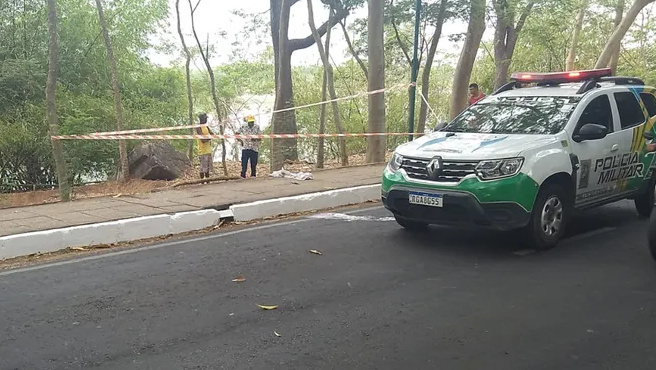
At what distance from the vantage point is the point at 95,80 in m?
18.7

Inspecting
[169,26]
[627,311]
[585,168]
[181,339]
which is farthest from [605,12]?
[181,339]

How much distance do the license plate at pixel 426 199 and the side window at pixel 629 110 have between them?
2.81m

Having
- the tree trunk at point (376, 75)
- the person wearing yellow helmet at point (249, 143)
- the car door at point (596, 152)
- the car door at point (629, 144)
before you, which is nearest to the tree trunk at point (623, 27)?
the tree trunk at point (376, 75)

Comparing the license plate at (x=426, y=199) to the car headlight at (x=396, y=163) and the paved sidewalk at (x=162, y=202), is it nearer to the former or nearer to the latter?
the car headlight at (x=396, y=163)

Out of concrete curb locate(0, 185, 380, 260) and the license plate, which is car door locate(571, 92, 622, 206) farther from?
concrete curb locate(0, 185, 380, 260)

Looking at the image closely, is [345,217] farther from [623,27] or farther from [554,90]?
[623,27]

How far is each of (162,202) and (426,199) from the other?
4.12 metres

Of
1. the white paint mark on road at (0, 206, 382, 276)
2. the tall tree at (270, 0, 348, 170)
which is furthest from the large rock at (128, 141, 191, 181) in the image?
the white paint mark on road at (0, 206, 382, 276)

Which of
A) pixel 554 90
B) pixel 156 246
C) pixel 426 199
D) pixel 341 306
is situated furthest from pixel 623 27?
pixel 341 306

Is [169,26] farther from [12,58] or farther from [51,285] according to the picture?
[51,285]

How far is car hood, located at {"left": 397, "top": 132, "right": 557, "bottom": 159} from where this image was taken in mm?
6148

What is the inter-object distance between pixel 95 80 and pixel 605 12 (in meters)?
20.7

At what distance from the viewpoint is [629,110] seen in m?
7.59

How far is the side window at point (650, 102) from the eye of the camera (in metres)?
7.90
